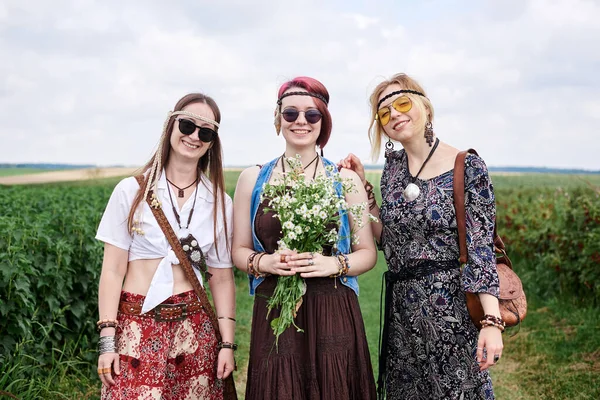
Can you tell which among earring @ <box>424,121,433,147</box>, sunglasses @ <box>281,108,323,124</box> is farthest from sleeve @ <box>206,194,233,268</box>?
earring @ <box>424,121,433,147</box>

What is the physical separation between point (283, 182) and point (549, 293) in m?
8.40

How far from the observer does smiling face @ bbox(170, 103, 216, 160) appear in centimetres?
354

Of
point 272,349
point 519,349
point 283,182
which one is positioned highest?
point 283,182

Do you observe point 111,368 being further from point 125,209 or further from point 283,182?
point 283,182

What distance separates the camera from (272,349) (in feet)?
11.3

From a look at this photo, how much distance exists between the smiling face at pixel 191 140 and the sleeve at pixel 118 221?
0.38 metres

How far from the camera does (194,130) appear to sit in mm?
3537

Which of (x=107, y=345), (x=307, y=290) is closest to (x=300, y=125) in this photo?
(x=307, y=290)

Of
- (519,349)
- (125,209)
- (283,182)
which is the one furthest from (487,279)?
(519,349)

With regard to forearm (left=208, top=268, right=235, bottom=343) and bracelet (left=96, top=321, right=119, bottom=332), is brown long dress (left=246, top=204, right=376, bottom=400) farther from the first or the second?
bracelet (left=96, top=321, right=119, bottom=332)

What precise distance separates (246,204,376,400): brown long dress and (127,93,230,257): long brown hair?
0.97ft

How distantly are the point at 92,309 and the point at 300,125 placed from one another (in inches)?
153

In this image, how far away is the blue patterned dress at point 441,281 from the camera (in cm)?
334

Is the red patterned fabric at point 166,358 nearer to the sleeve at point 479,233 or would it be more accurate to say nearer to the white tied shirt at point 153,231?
the white tied shirt at point 153,231
